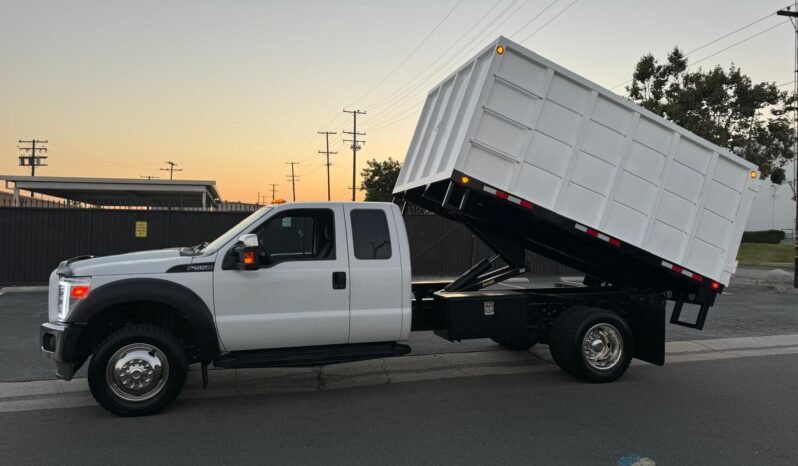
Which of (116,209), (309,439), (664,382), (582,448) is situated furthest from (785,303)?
(116,209)

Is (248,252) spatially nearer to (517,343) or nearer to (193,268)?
(193,268)

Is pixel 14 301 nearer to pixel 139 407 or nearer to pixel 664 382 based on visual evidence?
pixel 139 407

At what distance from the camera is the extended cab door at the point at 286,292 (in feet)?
18.0

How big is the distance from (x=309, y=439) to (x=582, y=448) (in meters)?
→ 2.21

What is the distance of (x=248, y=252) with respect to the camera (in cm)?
532

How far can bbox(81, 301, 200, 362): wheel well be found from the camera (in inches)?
A: 209

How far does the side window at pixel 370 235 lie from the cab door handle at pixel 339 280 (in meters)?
0.27

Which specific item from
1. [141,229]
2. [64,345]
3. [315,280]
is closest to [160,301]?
[64,345]

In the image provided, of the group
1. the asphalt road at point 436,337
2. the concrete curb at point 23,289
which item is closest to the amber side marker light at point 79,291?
the asphalt road at point 436,337

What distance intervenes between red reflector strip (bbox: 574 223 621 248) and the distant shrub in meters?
53.7

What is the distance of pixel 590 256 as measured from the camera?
7.14 m

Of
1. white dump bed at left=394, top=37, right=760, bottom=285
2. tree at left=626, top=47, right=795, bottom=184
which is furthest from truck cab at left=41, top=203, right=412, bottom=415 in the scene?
tree at left=626, top=47, right=795, bottom=184

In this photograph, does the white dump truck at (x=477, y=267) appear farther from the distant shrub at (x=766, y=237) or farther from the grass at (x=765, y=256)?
the distant shrub at (x=766, y=237)

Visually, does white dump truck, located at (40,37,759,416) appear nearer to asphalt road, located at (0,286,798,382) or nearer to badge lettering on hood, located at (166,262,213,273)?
badge lettering on hood, located at (166,262,213,273)
